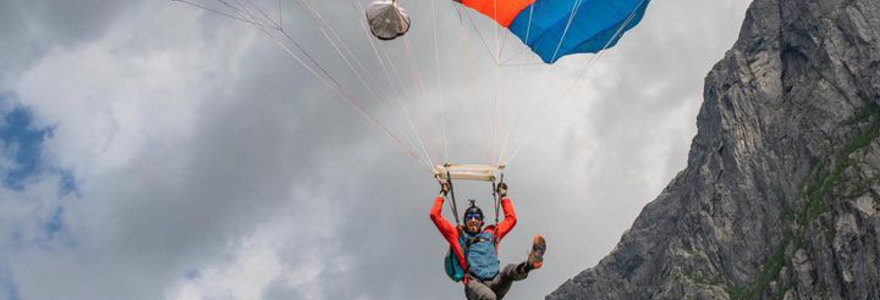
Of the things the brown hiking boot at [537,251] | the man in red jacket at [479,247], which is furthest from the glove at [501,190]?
the brown hiking boot at [537,251]

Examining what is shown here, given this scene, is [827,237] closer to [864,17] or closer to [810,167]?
[810,167]

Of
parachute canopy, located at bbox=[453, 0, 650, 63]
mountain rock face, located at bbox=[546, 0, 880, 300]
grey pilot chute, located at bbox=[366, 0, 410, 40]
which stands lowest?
grey pilot chute, located at bbox=[366, 0, 410, 40]

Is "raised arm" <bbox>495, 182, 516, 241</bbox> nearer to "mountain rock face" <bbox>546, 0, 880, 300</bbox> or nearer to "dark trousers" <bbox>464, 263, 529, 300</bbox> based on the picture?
"dark trousers" <bbox>464, 263, 529, 300</bbox>

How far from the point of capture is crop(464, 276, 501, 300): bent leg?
1941 centimetres

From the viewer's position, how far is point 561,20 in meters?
29.2

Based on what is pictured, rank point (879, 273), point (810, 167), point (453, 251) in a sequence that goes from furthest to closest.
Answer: point (810, 167) < point (879, 273) < point (453, 251)

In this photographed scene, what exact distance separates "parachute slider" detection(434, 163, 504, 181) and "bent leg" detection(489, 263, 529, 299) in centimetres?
257

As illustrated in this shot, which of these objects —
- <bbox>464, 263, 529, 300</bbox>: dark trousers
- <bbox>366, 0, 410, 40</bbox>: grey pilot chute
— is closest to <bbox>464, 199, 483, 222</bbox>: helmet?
<bbox>464, 263, 529, 300</bbox>: dark trousers

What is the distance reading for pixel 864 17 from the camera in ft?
596

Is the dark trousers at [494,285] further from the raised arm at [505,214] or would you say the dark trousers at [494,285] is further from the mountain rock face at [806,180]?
the mountain rock face at [806,180]

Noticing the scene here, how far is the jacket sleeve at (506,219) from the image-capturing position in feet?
69.2

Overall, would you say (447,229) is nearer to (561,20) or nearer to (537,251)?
(537,251)

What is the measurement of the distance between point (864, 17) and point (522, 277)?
598 ft

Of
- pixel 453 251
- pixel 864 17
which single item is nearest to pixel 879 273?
pixel 864 17
